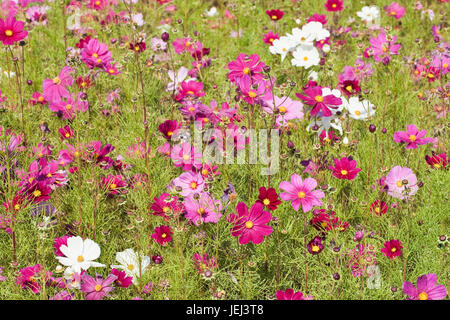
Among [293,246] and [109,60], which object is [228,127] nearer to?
[293,246]

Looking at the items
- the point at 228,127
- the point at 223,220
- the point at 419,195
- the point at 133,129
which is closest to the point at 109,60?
the point at 133,129

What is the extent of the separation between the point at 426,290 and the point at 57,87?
5.71 ft

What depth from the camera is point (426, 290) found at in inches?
56.7

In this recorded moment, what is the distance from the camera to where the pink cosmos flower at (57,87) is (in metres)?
2.33

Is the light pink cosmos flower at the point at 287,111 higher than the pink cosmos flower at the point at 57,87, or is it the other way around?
the pink cosmos flower at the point at 57,87

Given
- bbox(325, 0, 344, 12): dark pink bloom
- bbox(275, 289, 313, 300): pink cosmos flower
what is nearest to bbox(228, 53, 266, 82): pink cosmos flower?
bbox(275, 289, 313, 300): pink cosmos flower

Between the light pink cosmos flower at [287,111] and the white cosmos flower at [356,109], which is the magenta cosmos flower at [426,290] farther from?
the white cosmos flower at [356,109]

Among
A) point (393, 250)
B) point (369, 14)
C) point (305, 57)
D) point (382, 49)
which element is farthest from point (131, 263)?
point (369, 14)

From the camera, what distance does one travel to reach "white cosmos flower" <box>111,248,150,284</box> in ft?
5.32

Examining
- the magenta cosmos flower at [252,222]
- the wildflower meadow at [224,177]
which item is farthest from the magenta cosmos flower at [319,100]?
the magenta cosmos flower at [252,222]

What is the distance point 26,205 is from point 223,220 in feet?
2.22

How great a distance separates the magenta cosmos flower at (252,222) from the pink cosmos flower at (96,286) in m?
0.39

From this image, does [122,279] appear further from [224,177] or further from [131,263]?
[224,177]

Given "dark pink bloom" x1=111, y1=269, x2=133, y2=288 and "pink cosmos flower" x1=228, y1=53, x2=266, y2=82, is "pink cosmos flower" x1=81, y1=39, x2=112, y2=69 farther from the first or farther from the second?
"dark pink bloom" x1=111, y1=269, x2=133, y2=288
